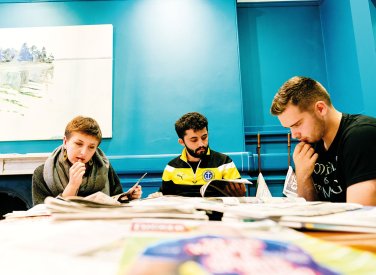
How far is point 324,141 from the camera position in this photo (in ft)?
3.43

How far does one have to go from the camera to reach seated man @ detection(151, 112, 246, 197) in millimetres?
1591

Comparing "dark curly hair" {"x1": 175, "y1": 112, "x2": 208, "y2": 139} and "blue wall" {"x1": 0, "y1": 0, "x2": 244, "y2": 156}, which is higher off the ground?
"blue wall" {"x1": 0, "y1": 0, "x2": 244, "y2": 156}

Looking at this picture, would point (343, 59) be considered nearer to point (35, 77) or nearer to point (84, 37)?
point (84, 37)

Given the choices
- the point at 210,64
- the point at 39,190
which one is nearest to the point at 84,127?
the point at 39,190

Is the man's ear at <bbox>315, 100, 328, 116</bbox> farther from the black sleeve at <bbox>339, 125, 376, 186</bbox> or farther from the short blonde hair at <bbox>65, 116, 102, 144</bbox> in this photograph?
the short blonde hair at <bbox>65, 116, 102, 144</bbox>

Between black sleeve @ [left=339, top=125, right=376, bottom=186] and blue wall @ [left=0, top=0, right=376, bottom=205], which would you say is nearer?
black sleeve @ [left=339, top=125, right=376, bottom=186]

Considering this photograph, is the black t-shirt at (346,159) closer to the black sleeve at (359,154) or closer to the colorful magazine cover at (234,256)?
the black sleeve at (359,154)

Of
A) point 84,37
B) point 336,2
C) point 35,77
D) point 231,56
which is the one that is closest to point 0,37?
point 35,77

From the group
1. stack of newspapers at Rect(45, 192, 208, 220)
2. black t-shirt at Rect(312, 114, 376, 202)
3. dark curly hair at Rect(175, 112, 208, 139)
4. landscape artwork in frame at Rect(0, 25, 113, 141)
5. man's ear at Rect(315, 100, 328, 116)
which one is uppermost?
landscape artwork in frame at Rect(0, 25, 113, 141)

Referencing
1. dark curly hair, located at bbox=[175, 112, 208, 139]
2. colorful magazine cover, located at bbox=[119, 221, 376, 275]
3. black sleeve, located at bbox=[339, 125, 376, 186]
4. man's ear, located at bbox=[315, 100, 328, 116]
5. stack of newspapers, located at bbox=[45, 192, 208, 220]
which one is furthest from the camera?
dark curly hair, located at bbox=[175, 112, 208, 139]

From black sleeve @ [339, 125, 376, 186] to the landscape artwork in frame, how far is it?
1.75m

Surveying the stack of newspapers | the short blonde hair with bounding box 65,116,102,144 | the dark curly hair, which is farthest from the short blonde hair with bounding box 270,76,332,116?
the short blonde hair with bounding box 65,116,102,144

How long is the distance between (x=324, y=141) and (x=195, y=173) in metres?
0.80

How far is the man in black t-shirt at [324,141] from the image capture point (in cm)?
82
